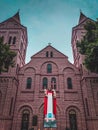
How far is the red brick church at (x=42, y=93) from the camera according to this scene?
52.9 feet

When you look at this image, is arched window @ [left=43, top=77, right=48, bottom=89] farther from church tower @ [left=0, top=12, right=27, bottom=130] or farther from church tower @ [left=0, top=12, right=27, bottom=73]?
church tower @ [left=0, top=12, right=27, bottom=73]

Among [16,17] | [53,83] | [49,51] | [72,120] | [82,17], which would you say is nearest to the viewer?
[72,120]

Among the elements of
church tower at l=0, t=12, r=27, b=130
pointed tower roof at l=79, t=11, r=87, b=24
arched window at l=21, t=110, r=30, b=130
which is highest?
pointed tower roof at l=79, t=11, r=87, b=24

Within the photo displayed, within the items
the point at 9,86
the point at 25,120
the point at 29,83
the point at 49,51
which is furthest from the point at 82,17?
the point at 25,120

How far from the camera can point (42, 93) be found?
1836cm

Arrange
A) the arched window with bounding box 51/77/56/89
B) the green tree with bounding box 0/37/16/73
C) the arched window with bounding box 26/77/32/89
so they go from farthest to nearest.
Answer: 1. the arched window with bounding box 26/77/32/89
2. the arched window with bounding box 51/77/56/89
3. the green tree with bounding box 0/37/16/73

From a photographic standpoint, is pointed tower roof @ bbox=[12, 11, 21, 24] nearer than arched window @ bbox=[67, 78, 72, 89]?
No

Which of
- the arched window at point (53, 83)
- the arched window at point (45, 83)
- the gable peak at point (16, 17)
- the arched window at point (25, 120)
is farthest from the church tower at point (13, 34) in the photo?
the arched window at point (25, 120)

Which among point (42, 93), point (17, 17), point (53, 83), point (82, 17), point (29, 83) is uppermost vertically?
point (17, 17)

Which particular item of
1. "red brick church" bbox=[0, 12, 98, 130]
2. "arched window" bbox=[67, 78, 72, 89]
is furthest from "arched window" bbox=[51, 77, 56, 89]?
"arched window" bbox=[67, 78, 72, 89]

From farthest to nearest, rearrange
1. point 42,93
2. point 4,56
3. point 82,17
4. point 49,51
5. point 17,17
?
point 17,17 → point 82,17 → point 49,51 → point 42,93 → point 4,56

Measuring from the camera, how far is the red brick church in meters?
16.1

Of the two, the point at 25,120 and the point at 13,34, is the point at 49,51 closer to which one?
the point at 13,34

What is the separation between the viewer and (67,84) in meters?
19.2
